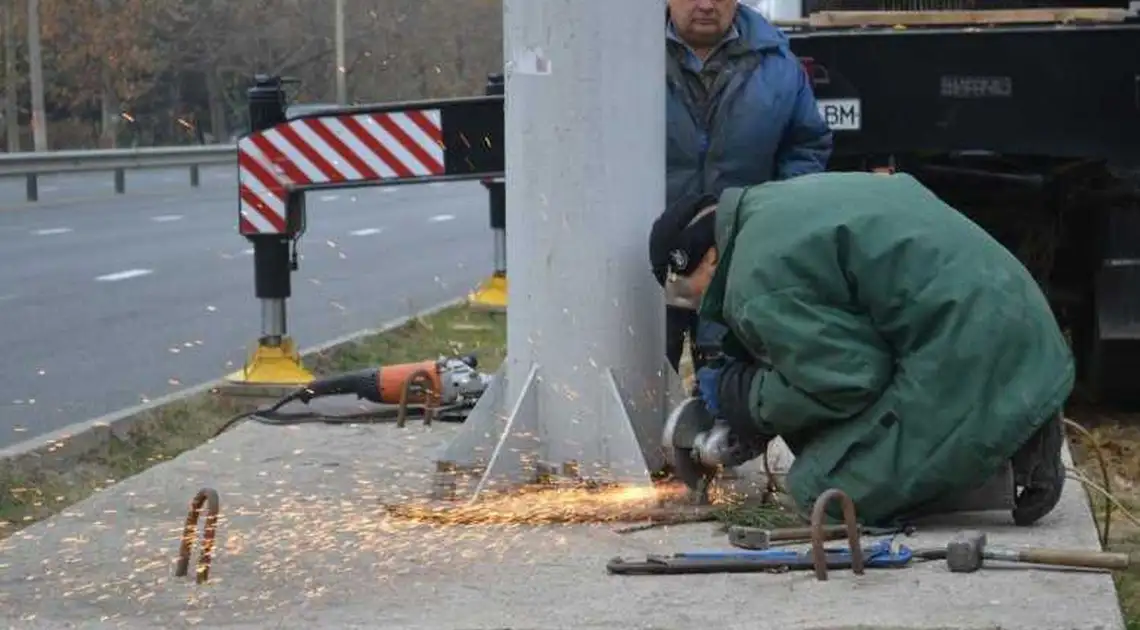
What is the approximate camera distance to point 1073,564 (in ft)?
17.6

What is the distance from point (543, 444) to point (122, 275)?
1221cm

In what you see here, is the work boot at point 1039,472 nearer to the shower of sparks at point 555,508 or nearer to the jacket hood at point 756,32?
the shower of sparks at point 555,508

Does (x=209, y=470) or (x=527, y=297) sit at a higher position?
(x=527, y=297)

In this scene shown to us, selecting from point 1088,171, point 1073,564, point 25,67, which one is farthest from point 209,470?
point 25,67

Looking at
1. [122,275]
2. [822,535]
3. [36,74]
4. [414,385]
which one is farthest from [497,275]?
[36,74]

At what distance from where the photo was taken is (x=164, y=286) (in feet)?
56.8

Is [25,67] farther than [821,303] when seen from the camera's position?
Yes

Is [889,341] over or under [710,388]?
over

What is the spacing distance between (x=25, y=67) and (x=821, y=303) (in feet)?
176

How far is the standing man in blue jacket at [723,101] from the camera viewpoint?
7188 mm

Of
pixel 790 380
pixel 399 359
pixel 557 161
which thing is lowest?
pixel 399 359

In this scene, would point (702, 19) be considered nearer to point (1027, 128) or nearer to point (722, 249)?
point (722, 249)

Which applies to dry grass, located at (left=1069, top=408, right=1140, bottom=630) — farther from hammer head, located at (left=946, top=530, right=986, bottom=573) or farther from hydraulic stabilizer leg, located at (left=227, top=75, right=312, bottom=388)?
hydraulic stabilizer leg, located at (left=227, top=75, right=312, bottom=388)

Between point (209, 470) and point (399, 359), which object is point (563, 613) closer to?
point (209, 470)
